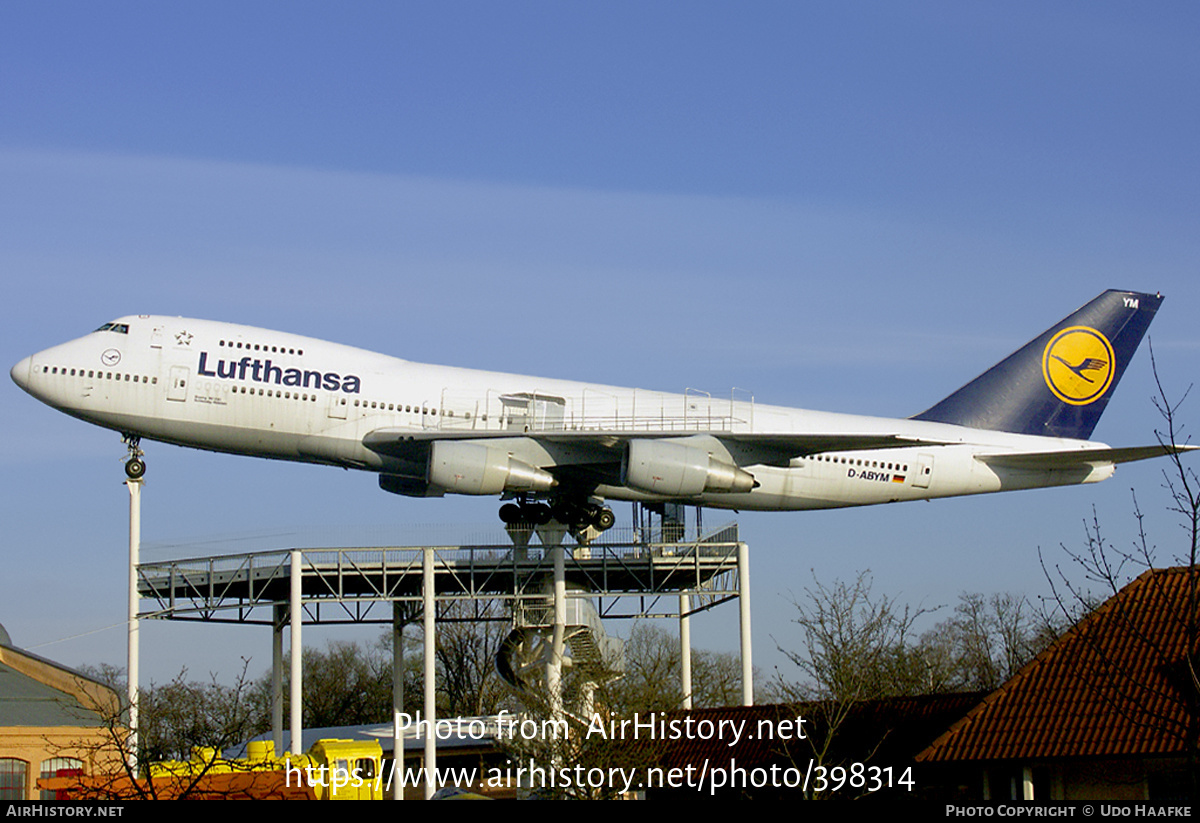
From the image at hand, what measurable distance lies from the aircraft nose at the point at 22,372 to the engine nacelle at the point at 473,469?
14.3 metres

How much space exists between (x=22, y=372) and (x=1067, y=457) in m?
37.6

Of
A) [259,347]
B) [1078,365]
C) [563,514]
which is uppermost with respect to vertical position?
[1078,365]

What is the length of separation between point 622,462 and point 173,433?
15.4 metres

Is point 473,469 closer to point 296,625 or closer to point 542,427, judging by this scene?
point 542,427

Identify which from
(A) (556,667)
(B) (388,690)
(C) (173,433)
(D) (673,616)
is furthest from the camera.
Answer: (B) (388,690)

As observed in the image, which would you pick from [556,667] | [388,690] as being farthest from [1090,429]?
[388,690]

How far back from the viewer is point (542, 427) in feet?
162

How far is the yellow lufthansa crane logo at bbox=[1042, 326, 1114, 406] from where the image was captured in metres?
55.8

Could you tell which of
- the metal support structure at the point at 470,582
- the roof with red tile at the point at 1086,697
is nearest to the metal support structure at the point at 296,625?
the metal support structure at the point at 470,582

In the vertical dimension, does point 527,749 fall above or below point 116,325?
below

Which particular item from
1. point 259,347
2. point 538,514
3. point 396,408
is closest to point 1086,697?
point 396,408

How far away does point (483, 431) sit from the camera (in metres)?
48.4

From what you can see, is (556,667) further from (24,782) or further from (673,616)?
(24,782)

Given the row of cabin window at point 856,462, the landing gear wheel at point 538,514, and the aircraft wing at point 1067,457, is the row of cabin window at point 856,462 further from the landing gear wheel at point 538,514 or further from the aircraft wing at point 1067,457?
the landing gear wheel at point 538,514
